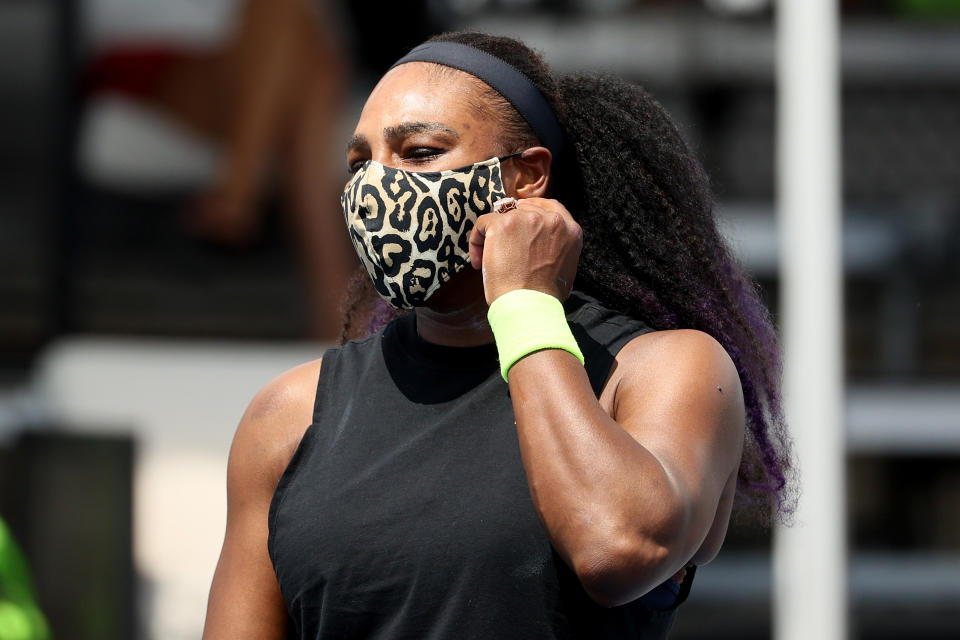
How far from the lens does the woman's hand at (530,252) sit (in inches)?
75.7

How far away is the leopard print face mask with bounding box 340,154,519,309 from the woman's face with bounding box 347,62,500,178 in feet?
0.07

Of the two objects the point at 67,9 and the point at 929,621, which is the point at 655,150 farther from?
the point at 929,621

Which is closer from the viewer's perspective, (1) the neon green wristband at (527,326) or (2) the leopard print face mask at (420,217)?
(1) the neon green wristband at (527,326)

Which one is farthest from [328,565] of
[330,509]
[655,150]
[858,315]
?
[858,315]

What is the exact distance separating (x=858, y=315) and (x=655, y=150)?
6.08 meters

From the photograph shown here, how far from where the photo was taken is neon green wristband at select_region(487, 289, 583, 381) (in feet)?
6.03

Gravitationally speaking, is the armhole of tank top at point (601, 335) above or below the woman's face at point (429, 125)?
below

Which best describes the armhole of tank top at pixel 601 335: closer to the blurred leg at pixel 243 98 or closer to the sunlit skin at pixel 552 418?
the sunlit skin at pixel 552 418

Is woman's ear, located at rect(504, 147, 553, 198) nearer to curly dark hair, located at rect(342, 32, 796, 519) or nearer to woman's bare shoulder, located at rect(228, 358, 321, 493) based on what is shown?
curly dark hair, located at rect(342, 32, 796, 519)

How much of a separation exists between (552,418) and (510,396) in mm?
173

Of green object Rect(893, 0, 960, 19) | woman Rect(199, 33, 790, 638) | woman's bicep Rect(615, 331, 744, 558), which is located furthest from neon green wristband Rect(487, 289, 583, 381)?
green object Rect(893, 0, 960, 19)

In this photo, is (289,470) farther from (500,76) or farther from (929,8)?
(929,8)

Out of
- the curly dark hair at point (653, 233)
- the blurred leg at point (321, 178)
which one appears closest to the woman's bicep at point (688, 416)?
the curly dark hair at point (653, 233)

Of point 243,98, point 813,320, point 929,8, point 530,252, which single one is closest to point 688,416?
point 530,252
